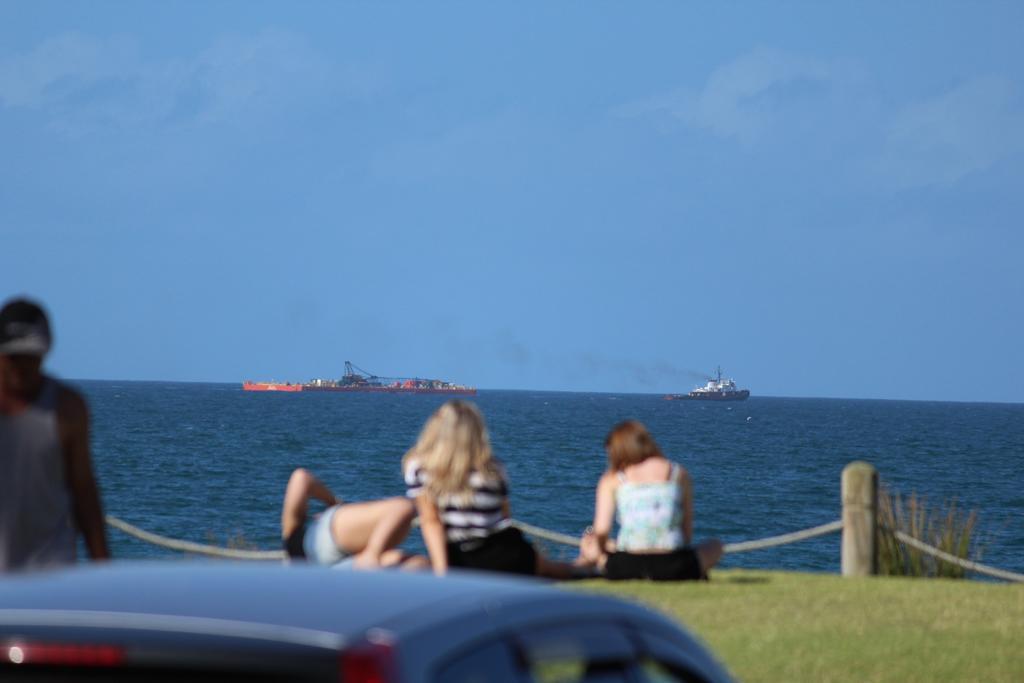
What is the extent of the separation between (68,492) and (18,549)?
0.80 feet

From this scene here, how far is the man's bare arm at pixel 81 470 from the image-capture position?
200 inches

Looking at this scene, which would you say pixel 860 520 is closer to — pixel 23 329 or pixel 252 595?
pixel 23 329

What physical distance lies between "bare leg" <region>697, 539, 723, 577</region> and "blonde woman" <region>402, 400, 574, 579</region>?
1.64 metres

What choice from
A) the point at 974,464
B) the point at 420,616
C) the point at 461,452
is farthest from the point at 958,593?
the point at 974,464

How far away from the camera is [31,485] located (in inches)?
198

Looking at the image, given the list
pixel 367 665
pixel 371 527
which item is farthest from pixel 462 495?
pixel 367 665

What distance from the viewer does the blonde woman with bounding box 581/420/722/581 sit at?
9.95m

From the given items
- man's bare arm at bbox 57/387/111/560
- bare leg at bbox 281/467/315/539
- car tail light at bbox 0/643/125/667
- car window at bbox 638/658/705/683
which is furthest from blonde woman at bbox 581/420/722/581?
car tail light at bbox 0/643/125/667

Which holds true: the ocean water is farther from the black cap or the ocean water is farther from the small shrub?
the black cap

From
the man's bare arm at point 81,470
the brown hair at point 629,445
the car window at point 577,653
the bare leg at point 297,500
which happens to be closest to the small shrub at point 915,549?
the brown hair at point 629,445

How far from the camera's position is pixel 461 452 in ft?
27.3

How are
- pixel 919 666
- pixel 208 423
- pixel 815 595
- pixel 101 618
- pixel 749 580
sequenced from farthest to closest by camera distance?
pixel 208 423, pixel 749 580, pixel 815 595, pixel 919 666, pixel 101 618

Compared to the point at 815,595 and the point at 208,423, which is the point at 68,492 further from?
the point at 208,423

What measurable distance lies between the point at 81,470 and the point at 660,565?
5.52 metres
